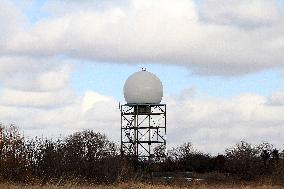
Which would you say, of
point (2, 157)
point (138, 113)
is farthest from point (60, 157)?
point (138, 113)

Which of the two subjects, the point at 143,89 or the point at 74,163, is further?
the point at 143,89

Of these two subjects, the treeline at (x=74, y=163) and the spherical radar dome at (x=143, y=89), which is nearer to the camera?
the treeline at (x=74, y=163)

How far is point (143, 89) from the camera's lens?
56.9 meters

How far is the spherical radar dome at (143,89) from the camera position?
56969 millimetres

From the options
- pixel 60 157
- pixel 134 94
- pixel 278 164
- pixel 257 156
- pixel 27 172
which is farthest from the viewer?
pixel 134 94

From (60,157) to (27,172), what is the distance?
3188 millimetres

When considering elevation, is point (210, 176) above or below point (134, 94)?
below

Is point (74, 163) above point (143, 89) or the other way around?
the other way around

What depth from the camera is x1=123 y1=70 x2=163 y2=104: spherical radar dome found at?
57.0 meters

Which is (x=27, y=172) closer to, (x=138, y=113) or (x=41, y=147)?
(x=41, y=147)

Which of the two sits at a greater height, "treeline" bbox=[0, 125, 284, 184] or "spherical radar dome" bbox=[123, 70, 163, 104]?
"spherical radar dome" bbox=[123, 70, 163, 104]

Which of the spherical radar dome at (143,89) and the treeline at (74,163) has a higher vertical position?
the spherical radar dome at (143,89)

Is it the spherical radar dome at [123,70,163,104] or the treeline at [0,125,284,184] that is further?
the spherical radar dome at [123,70,163,104]

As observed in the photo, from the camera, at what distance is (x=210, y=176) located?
49250 millimetres
